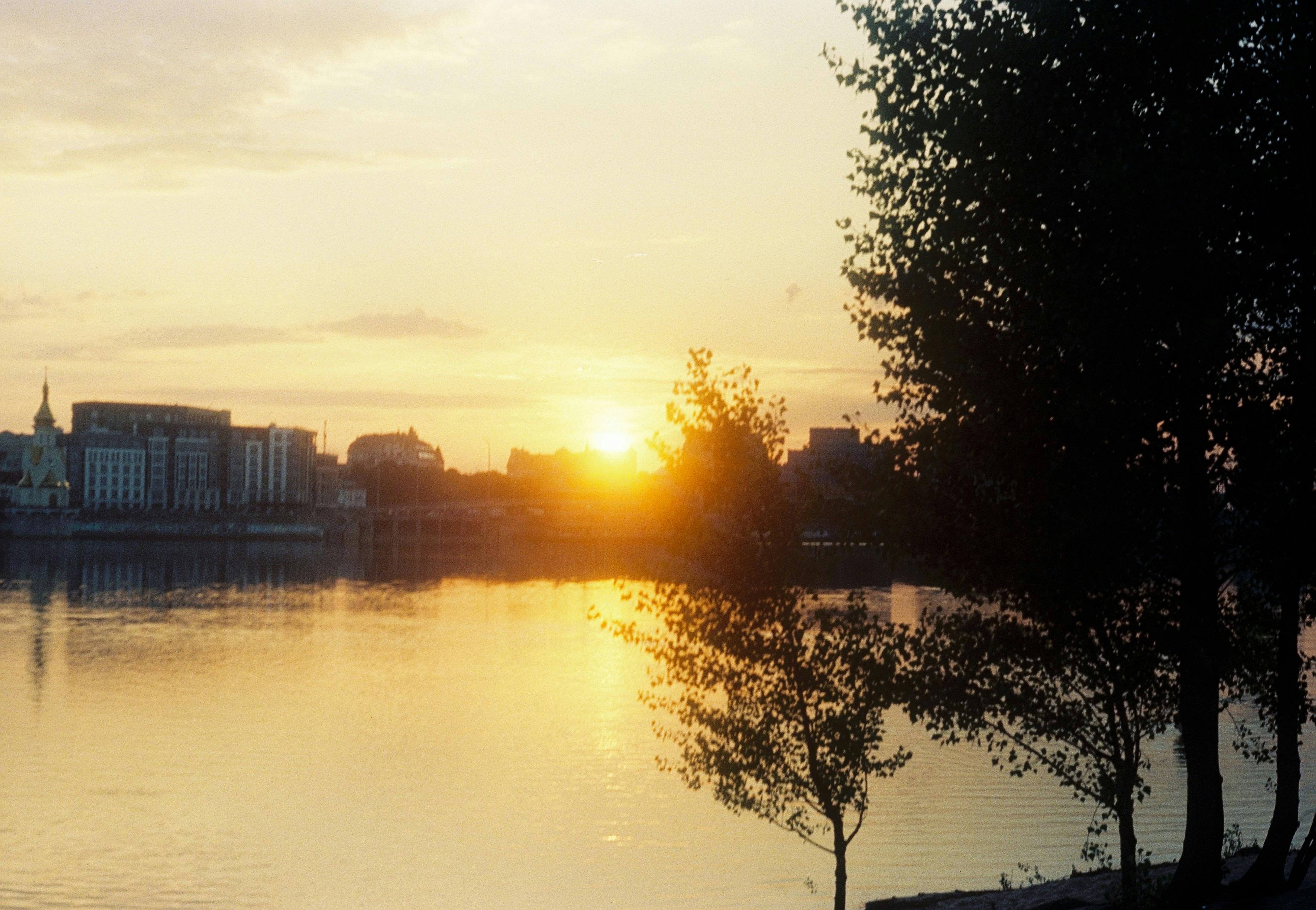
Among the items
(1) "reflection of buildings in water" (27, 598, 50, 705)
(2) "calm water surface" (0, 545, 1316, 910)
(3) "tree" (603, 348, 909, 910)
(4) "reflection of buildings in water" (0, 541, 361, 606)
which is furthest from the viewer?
(4) "reflection of buildings in water" (0, 541, 361, 606)

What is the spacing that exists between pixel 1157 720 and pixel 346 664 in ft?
213

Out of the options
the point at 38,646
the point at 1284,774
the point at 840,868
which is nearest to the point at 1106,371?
the point at 1284,774

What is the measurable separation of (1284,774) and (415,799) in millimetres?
32431

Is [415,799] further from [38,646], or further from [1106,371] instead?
[38,646]

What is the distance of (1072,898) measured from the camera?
2361 cm

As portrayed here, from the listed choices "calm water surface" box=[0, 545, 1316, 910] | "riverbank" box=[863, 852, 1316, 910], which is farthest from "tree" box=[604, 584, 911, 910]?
"calm water surface" box=[0, 545, 1316, 910]

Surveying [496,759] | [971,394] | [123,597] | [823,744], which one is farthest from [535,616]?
[971,394]

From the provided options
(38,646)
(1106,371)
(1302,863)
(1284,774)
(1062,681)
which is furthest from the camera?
(38,646)

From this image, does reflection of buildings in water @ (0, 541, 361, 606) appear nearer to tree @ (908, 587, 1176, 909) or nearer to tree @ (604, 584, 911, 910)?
tree @ (604, 584, 911, 910)

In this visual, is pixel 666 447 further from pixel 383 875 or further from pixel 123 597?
pixel 123 597

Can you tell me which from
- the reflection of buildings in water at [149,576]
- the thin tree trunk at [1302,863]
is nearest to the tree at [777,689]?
the thin tree trunk at [1302,863]

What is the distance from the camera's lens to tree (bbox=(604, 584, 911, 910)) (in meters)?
24.5

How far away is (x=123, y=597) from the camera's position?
12525 cm

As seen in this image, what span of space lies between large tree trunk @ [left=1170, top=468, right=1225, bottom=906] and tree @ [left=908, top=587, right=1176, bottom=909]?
69cm
